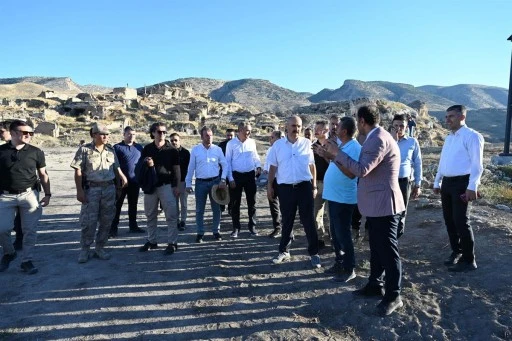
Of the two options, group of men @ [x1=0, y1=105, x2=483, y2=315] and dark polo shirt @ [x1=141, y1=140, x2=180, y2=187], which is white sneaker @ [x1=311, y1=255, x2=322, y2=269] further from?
dark polo shirt @ [x1=141, y1=140, x2=180, y2=187]

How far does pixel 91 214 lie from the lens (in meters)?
5.07

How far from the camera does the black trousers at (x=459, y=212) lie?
429cm

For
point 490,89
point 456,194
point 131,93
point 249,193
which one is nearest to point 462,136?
point 456,194

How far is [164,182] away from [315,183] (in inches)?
86.1

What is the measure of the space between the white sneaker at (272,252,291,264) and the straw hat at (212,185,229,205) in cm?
143

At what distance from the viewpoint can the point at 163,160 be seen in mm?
5453

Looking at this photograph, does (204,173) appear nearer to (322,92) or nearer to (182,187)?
(182,187)

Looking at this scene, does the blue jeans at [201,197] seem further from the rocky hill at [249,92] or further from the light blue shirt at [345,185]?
the rocky hill at [249,92]

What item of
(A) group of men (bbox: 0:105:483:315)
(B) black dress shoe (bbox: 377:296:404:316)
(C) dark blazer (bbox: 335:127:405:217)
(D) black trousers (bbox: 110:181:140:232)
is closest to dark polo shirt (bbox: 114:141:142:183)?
(D) black trousers (bbox: 110:181:140:232)

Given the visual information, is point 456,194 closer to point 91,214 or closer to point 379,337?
point 379,337

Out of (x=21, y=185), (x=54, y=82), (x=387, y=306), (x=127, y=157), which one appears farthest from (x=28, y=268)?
(x=54, y=82)

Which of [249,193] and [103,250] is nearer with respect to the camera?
[103,250]

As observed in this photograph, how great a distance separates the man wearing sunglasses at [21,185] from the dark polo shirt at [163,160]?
4.60ft

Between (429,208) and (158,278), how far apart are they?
563 cm
